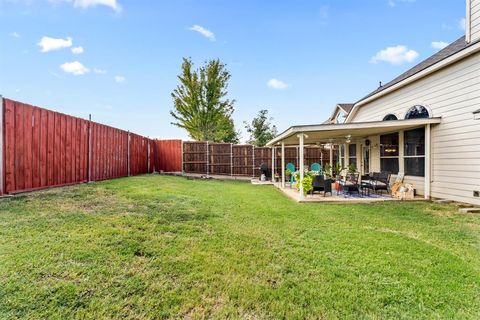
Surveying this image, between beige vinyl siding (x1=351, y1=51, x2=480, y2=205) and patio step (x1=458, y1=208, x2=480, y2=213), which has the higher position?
beige vinyl siding (x1=351, y1=51, x2=480, y2=205)

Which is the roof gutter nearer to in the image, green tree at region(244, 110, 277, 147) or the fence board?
the fence board

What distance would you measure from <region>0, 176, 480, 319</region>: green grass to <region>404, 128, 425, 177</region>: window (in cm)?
402

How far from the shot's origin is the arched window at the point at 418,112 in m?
9.01

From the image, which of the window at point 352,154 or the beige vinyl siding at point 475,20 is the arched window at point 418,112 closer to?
the beige vinyl siding at point 475,20

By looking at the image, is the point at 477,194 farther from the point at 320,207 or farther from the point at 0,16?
the point at 0,16

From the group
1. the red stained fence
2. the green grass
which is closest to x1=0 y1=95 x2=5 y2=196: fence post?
the green grass

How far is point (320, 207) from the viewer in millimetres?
7062

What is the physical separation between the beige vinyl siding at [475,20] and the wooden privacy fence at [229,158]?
10.0 meters

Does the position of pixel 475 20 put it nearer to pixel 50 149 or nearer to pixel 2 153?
pixel 50 149

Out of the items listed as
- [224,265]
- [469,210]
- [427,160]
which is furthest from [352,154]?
[224,265]

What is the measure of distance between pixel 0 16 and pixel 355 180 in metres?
12.7

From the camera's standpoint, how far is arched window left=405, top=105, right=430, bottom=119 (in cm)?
901

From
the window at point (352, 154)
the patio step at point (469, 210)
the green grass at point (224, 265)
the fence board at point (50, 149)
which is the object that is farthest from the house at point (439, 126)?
the fence board at point (50, 149)

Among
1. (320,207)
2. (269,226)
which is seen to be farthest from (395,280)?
(320,207)
